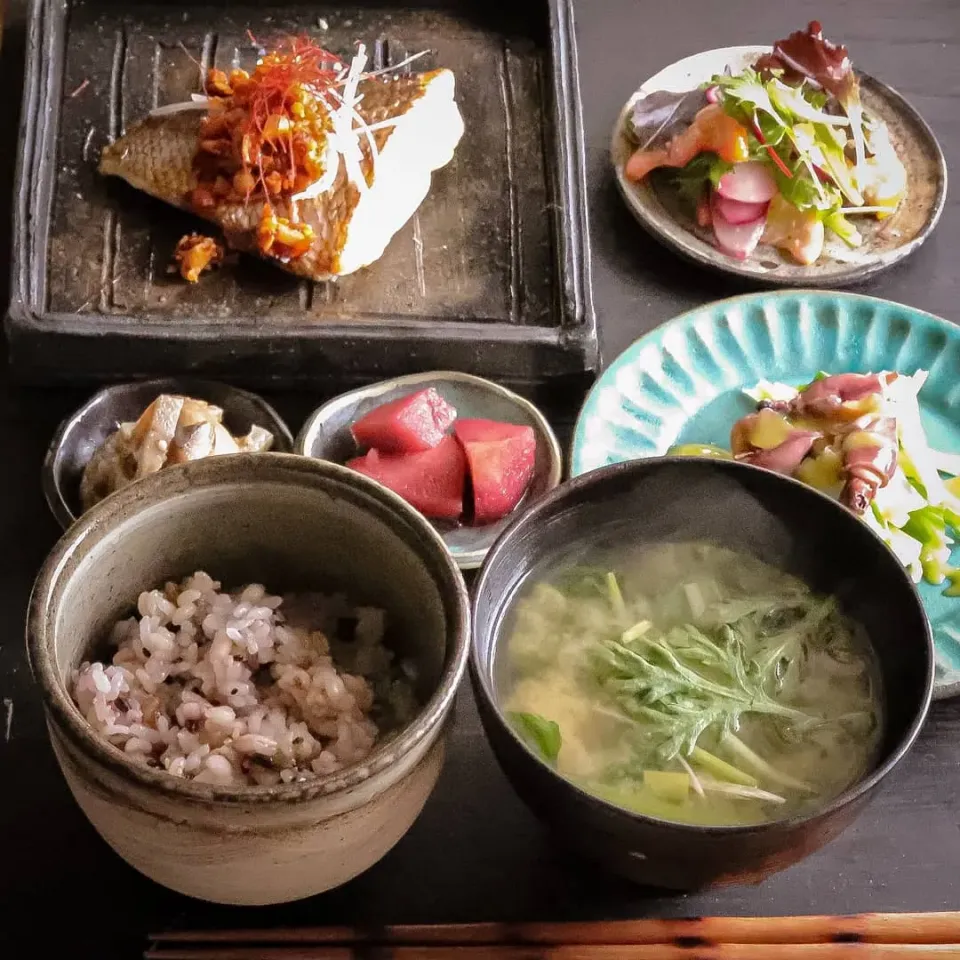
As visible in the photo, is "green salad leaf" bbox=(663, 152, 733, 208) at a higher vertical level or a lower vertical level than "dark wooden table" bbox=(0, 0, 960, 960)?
higher

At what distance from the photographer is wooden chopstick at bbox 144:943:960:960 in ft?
3.29

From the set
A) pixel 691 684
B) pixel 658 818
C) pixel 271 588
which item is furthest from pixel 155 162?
pixel 658 818

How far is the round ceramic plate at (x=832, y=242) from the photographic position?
5.59 ft

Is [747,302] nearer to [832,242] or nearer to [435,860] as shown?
[832,242]

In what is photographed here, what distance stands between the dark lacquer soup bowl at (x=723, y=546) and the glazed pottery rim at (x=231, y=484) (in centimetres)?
6

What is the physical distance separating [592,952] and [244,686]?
43 centimetres

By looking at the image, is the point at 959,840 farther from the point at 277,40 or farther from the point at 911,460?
the point at 277,40

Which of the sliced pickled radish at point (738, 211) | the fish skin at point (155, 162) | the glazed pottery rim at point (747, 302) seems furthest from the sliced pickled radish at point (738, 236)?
the fish skin at point (155, 162)

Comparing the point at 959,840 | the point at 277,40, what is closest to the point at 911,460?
the point at 959,840

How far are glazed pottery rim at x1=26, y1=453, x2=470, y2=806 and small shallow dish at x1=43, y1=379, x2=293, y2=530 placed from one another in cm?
39

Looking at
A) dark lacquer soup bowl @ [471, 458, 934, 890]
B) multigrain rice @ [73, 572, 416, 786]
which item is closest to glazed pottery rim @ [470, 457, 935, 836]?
dark lacquer soup bowl @ [471, 458, 934, 890]

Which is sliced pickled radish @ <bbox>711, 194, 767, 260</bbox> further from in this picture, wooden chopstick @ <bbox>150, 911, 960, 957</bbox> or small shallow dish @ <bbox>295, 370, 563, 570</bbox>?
A: wooden chopstick @ <bbox>150, 911, 960, 957</bbox>

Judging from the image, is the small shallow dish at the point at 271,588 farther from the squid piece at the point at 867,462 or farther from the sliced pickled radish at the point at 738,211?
the sliced pickled radish at the point at 738,211

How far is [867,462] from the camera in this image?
134cm
